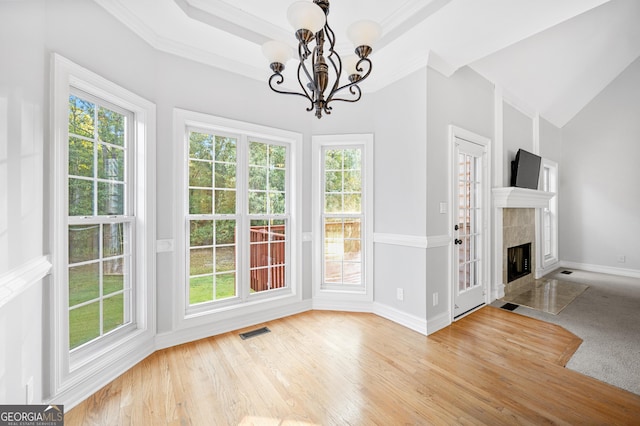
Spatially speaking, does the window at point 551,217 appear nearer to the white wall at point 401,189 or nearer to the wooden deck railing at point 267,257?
the white wall at point 401,189

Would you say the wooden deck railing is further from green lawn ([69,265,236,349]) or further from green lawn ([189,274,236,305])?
green lawn ([69,265,236,349])

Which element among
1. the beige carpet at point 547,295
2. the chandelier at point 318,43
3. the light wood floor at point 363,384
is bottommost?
the light wood floor at point 363,384

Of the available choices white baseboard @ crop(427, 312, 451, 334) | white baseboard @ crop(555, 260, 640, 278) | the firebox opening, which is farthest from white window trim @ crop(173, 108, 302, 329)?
white baseboard @ crop(555, 260, 640, 278)

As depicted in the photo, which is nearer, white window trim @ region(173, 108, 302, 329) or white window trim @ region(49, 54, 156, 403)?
white window trim @ region(49, 54, 156, 403)

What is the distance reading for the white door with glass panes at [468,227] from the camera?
3.12m

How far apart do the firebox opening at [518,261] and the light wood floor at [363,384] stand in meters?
1.41

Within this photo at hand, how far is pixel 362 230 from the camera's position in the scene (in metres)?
3.44

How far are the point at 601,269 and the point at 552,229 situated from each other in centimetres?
107

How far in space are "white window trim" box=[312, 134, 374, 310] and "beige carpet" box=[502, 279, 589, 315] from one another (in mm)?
2040

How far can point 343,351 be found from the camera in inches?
95.1

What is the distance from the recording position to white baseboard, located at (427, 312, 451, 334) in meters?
2.76

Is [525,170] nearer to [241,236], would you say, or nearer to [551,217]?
[551,217]

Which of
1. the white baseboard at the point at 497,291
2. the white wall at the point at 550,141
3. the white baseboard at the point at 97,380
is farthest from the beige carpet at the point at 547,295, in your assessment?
the white baseboard at the point at 97,380

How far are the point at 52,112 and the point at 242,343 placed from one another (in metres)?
2.27
